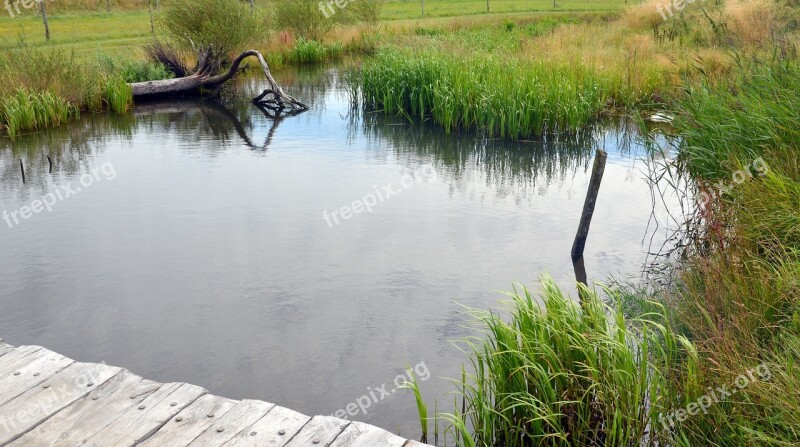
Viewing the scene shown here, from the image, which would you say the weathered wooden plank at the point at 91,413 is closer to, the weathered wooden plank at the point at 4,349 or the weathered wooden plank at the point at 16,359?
the weathered wooden plank at the point at 16,359

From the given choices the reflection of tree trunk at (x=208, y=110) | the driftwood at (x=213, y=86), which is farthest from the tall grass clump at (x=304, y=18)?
the reflection of tree trunk at (x=208, y=110)

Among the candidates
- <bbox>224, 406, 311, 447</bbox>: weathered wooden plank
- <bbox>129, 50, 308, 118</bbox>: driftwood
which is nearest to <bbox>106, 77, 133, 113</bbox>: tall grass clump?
<bbox>129, 50, 308, 118</bbox>: driftwood

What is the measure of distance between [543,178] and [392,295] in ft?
16.3

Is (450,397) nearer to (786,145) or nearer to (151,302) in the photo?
(151,302)

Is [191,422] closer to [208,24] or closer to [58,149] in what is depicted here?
[58,149]

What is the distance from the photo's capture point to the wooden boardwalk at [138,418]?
12.6ft

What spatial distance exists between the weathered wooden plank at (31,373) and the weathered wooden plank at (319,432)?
Answer: 1715 mm

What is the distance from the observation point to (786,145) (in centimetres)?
671

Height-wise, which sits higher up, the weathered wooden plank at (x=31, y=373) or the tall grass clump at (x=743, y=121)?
the tall grass clump at (x=743, y=121)

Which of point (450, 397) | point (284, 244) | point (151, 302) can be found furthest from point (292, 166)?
point (450, 397)

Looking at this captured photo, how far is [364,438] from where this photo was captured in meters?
3.87

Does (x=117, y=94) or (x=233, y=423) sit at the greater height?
(x=117, y=94)

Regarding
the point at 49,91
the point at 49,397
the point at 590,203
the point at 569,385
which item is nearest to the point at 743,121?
the point at 590,203

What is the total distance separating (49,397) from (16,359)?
2.10 feet
